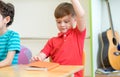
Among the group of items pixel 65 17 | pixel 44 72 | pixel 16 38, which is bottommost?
pixel 44 72

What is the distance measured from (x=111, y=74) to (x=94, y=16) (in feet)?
1.98

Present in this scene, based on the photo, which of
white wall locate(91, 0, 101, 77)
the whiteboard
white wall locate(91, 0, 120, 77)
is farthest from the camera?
the whiteboard

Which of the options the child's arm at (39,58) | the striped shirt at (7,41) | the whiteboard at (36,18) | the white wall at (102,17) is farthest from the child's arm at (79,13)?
the whiteboard at (36,18)

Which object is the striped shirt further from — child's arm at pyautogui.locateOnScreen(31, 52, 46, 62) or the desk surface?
the desk surface

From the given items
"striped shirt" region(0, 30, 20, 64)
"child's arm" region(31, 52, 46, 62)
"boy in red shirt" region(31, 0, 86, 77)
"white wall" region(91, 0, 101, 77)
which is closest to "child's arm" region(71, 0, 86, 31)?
"boy in red shirt" region(31, 0, 86, 77)

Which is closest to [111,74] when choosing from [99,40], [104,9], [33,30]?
[99,40]

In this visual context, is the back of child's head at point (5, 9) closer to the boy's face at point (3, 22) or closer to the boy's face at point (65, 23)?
the boy's face at point (3, 22)

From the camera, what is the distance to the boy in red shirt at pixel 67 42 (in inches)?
67.7

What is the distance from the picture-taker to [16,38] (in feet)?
5.49

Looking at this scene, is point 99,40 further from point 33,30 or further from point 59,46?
point 59,46

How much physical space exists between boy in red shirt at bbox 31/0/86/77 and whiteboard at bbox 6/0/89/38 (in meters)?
0.99

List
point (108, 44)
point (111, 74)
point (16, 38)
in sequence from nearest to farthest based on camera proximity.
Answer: point (16, 38)
point (111, 74)
point (108, 44)

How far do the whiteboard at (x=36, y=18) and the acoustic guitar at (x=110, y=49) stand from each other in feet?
1.76

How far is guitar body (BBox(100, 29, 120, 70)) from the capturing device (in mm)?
2576
